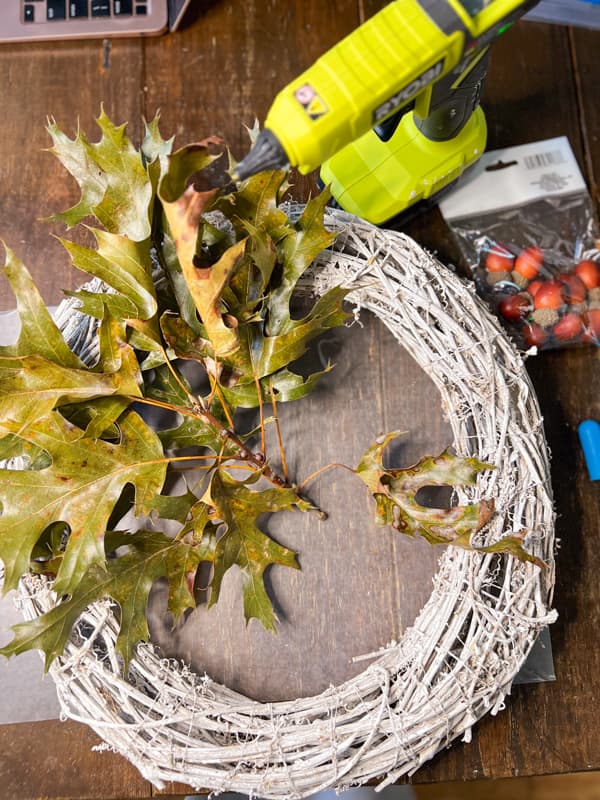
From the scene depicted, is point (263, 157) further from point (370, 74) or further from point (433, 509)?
point (433, 509)

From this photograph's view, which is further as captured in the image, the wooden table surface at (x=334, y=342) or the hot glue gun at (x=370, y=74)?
the wooden table surface at (x=334, y=342)

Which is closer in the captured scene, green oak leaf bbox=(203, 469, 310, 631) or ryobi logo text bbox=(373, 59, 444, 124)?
ryobi logo text bbox=(373, 59, 444, 124)

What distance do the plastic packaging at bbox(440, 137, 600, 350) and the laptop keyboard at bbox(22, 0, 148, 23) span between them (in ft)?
1.52

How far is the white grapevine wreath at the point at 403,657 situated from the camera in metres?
0.71

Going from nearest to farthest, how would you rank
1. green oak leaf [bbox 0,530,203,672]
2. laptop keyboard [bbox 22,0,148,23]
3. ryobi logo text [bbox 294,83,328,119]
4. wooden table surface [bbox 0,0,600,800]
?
ryobi logo text [bbox 294,83,328,119]
green oak leaf [bbox 0,530,203,672]
wooden table surface [bbox 0,0,600,800]
laptop keyboard [bbox 22,0,148,23]

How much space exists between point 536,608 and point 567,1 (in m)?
0.74

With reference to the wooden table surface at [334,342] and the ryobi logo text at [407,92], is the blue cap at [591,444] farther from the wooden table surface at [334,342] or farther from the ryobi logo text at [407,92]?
the ryobi logo text at [407,92]

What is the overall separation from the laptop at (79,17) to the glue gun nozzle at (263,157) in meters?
0.46

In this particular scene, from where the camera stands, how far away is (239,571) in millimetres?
794

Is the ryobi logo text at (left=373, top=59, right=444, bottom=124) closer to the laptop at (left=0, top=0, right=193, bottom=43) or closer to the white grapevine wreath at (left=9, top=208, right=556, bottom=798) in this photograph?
the white grapevine wreath at (left=9, top=208, right=556, bottom=798)

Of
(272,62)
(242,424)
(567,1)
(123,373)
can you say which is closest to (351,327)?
(242,424)

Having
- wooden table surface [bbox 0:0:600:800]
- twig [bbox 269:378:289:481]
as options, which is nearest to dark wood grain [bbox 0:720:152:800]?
wooden table surface [bbox 0:0:600:800]

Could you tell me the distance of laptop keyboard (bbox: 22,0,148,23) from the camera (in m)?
0.92

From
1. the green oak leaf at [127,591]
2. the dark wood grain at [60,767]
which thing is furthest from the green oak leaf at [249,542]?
the dark wood grain at [60,767]
